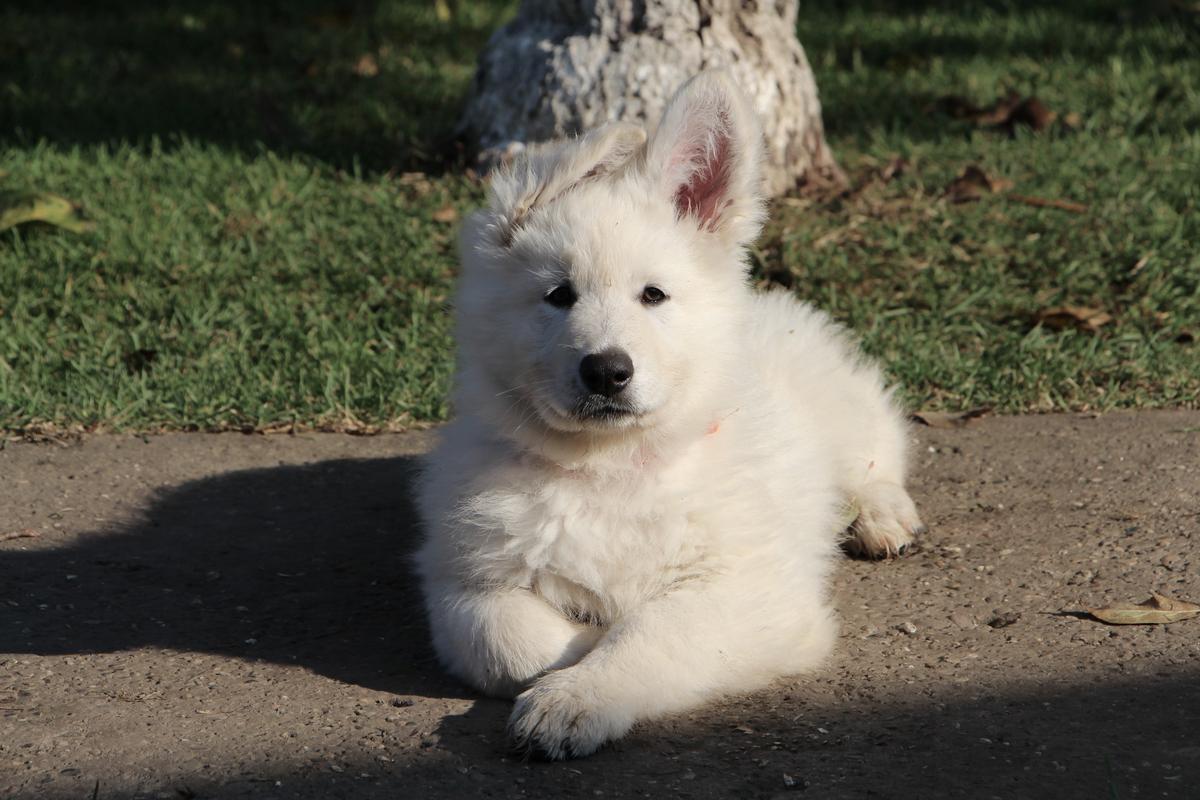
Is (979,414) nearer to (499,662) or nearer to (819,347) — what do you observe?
(819,347)

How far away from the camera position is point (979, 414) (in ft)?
18.4

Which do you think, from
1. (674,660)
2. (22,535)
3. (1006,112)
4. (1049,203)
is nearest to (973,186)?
(1049,203)

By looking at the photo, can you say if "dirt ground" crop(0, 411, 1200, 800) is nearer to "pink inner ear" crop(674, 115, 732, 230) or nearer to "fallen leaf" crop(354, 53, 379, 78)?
"pink inner ear" crop(674, 115, 732, 230)

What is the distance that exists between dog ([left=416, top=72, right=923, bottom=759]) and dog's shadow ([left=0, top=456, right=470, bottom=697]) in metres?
0.30

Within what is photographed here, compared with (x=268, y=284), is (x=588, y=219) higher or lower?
higher

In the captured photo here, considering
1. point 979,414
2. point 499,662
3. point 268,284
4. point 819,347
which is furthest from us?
point 268,284

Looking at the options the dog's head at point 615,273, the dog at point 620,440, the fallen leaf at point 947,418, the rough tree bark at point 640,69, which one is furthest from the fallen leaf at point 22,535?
the rough tree bark at point 640,69

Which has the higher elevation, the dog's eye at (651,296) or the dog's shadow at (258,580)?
the dog's eye at (651,296)

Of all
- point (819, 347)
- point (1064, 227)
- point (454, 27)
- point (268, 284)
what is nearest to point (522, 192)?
point (819, 347)

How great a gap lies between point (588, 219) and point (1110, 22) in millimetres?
8310

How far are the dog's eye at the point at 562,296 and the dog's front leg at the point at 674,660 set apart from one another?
2.38ft

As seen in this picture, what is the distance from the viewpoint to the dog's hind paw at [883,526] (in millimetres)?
4395

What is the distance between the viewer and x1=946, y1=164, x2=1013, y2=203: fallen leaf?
7.19 meters

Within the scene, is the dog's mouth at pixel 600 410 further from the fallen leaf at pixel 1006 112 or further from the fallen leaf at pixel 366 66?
the fallen leaf at pixel 366 66
